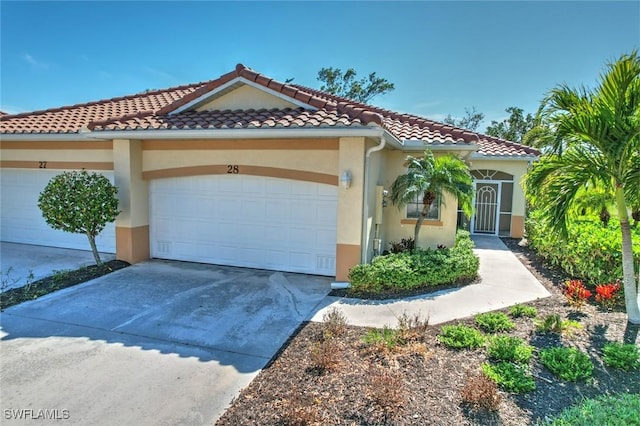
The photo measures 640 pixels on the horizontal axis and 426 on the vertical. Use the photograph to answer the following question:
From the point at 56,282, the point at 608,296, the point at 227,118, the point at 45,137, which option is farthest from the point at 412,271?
the point at 45,137

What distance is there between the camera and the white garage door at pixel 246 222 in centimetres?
914

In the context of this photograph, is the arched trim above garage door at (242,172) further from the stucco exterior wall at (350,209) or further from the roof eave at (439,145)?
the roof eave at (439,145)

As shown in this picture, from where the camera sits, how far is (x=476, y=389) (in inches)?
154

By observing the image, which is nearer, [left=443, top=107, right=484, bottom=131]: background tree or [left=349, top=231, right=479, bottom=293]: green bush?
[left=349, top=231, right=479, bottom=293]: green bush

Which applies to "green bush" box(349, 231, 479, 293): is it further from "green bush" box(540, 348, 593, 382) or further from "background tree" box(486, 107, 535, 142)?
"background tree" box(486, 107, 535, 142)

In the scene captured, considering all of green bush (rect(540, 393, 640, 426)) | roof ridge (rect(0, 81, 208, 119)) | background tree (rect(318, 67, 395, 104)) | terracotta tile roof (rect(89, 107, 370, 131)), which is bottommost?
green bush (rect(540, 393, 640, 426))

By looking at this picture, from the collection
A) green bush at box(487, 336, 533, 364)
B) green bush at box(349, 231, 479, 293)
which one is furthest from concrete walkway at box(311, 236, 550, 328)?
green bush at box(487, 336, 533, 364)

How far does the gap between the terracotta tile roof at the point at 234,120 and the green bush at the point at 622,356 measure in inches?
214

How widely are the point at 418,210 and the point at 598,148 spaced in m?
5.48

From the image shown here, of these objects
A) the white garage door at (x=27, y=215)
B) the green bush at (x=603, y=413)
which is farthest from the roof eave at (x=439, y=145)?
the white garage door at (x=27, y=215)

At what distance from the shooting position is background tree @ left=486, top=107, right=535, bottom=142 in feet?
108

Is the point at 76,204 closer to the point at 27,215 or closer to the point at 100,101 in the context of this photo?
the point at 27,215

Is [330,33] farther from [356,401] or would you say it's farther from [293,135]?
[356,401]

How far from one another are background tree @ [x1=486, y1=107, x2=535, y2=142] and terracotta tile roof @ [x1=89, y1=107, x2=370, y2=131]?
31095 mm
